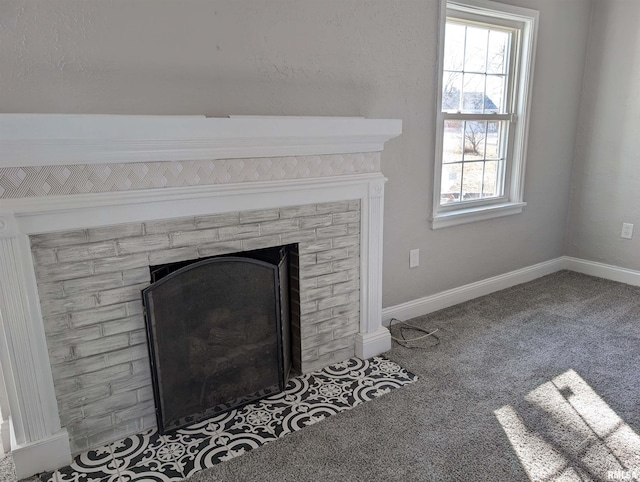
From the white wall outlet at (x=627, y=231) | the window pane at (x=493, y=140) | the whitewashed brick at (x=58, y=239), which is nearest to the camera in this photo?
the whitewashed brick at (x=58, y=239)

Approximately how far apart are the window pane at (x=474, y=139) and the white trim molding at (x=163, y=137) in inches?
45.0

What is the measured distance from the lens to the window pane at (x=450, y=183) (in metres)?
3.16

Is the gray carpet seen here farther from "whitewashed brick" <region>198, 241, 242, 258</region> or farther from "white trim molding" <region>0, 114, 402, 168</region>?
"white trim molding" <region>0, 114, 402, 168</region>

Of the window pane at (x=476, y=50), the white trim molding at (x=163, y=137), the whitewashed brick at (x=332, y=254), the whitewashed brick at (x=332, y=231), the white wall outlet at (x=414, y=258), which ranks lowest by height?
the white wall outlet at (x=414, y=258)

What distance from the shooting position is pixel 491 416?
2049mm

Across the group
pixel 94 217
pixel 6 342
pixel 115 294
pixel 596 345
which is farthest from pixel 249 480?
pixel 596 345

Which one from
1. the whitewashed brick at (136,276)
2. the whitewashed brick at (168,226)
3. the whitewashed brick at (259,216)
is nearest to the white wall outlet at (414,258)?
the whitewashed brick at (259,216)

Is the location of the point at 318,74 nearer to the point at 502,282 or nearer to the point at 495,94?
the point at 495,94

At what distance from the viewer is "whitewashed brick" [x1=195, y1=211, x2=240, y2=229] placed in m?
1.97

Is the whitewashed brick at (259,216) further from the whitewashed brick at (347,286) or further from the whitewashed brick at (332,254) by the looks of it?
the whitewashed brick at (347,286)

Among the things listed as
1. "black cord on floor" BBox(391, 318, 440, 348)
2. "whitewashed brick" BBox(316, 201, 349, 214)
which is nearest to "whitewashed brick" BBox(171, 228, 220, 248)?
"whitewashed brick" BBox(316, 201, 349, 214)

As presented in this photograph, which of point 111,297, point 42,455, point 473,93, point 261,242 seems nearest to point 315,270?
point 261,242

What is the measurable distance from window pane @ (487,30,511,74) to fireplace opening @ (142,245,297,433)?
207cm

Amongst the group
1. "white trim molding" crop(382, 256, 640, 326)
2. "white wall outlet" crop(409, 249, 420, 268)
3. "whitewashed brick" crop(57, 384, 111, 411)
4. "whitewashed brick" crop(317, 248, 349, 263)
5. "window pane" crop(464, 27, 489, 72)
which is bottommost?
"white trim molding" crop(382, 256, 640, 326)
